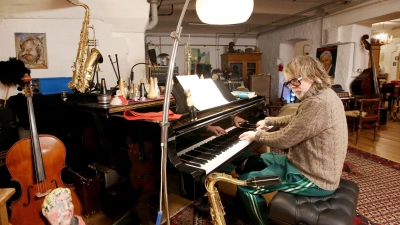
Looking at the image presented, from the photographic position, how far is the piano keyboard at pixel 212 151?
1542 mm

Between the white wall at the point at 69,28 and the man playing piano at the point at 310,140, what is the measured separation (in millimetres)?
2934

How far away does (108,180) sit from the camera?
2.24 meters

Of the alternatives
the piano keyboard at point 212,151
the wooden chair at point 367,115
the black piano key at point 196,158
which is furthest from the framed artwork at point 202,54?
the black piano key at point 196,158

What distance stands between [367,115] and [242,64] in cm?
399

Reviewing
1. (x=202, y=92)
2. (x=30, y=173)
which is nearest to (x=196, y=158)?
(x=202, y=92)

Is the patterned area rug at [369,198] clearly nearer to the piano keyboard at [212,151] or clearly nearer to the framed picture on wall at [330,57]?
the piano keyboard at [212,151]

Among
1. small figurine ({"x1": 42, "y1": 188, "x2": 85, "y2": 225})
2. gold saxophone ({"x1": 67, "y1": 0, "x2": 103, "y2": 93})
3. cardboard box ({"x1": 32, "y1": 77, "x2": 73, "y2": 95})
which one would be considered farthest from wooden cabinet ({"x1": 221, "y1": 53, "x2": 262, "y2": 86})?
small figurine ({"x1": 42, "y1": 188, "x2": 85, "y2": 225})

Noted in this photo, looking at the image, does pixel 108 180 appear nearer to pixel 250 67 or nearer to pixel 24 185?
pixel 24 185

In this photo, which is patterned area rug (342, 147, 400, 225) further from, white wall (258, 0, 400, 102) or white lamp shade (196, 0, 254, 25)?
white wall (258, 0, 400, 102)

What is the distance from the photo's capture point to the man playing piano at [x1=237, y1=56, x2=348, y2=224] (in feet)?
4.87

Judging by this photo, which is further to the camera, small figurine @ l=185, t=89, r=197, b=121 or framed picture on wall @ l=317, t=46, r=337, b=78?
framed picture on wall @ l=317, t=46, r=337, b=78

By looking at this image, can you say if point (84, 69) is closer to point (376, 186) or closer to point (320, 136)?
point (320, 136)

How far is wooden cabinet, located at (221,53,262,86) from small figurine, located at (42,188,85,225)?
6.54m

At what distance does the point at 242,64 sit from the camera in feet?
25.3
